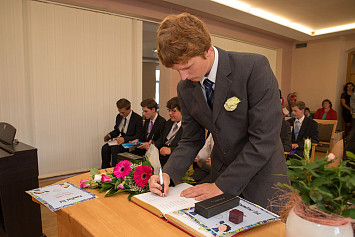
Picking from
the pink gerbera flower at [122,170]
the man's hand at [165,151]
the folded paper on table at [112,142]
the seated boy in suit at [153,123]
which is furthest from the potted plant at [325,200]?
the folded paper on table at [112,142]

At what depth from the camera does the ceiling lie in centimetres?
501

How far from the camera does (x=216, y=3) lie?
15.8ft

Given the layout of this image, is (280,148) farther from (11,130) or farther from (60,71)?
(60,71)

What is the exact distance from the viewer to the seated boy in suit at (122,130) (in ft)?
13.7

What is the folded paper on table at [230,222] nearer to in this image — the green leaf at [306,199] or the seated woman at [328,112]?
the green leaf at [306,199]

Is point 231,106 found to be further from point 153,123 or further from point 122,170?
point 153,123

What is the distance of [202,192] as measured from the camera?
1.20m

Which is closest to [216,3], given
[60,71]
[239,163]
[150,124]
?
[150,124]

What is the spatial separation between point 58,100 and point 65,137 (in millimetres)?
580

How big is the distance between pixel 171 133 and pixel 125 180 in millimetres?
2296

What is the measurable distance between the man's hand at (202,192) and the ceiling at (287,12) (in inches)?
163

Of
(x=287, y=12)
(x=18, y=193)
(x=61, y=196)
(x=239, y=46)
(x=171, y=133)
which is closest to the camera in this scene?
(x=61, y=196)

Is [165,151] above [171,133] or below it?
below

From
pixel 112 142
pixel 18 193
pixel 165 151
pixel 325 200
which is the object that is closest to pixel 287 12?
pixel 165 151
